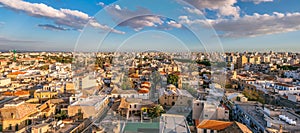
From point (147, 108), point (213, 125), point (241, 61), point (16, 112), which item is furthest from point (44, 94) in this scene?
point (241, 61)

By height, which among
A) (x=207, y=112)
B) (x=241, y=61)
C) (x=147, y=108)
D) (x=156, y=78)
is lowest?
(x=147, y=108)

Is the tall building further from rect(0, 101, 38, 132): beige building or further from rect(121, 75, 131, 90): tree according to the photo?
rect(0, 101, 38, 132): beige building

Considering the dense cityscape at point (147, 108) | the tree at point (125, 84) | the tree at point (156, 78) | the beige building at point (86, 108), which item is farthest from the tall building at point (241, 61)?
the beige building at point (86, 108)

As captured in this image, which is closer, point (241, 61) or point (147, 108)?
point (147, 108)

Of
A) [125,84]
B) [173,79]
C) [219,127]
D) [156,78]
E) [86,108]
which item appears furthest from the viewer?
[156,78]

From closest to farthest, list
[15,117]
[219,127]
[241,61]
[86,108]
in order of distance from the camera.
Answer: [219,127], [15,117], [86,108], [241,61]

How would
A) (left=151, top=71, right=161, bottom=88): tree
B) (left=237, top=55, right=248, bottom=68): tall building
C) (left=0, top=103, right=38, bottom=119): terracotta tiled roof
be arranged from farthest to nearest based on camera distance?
(left=237, top=55, right=248, bottom=68): tall building
(left=151, top=71, right=161, bottom=88): tree
(left=0, top=103, right=38, bottom=119): terracotta tiled roof

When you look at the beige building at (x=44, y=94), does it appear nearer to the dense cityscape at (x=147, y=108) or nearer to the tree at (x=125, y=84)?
the dense cityscape at (x=147, y=108)

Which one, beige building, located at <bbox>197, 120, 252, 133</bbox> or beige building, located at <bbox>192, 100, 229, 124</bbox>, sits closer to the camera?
beige building, located at <bbox>197, 120, 252, 133</bbox>

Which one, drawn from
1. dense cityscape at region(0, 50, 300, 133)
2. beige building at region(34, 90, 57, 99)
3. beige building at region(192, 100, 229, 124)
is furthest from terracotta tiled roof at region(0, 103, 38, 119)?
beige building at region(192, 100, 229, 124)

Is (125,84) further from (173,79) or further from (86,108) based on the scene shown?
(86,108)
